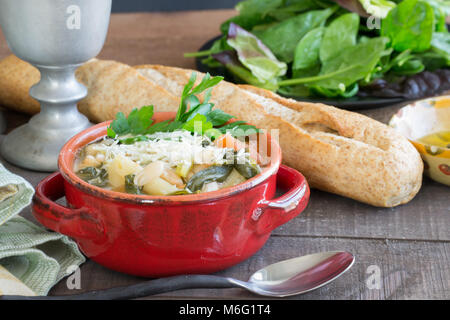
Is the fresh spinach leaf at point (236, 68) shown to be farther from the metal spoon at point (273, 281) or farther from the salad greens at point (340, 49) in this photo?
the metal spoon at point (273, 281)

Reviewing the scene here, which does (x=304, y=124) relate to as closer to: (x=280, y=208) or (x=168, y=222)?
(x=280, y=208)

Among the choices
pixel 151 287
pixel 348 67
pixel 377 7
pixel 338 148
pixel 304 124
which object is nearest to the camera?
pixel 151 287

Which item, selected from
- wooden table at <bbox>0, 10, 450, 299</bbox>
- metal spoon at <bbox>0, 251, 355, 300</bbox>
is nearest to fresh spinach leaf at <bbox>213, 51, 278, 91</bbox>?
wooden table at <bbox>0, 10, 450, 299</bbox>

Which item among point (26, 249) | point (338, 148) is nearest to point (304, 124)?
point (338, 148)

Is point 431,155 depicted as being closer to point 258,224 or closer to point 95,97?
point 258,224

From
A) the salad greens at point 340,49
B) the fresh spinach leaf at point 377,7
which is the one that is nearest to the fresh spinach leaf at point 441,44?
the salad greens at point 340,49

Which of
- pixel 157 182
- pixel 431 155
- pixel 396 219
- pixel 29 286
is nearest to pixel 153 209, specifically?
pixel 157 182

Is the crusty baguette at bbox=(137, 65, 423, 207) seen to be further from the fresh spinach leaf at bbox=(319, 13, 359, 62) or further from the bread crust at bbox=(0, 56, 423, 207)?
the fresh spinach leaf at bbox=(319, 13, 359, 62)
